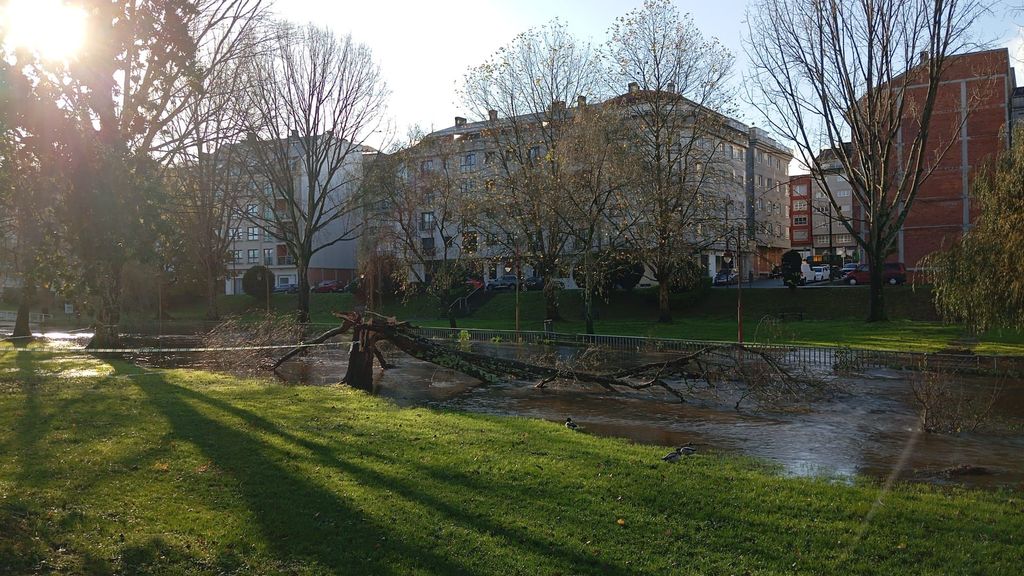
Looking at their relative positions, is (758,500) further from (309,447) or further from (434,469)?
(309,447)

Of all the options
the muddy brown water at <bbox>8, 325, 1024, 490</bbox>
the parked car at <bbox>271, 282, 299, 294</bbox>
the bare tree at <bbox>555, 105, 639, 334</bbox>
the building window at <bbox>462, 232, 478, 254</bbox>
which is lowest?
the muddy brown water at <bbox>8, 325, 1024, 490</bbox>

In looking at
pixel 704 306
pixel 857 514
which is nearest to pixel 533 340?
pixel 704 306

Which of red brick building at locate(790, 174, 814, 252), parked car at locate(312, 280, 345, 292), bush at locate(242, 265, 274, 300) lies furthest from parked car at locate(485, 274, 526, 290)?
red brick building at locate(790, 174, 814, 252)

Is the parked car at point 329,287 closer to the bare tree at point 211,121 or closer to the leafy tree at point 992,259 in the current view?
the bare tree at point 211,121

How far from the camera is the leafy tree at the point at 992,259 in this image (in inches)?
765

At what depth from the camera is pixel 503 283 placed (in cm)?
5666

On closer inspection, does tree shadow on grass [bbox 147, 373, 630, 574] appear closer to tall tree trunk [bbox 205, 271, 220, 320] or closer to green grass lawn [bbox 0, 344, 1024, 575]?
green grass lawn [bbox 0, 344, 1024, 575]

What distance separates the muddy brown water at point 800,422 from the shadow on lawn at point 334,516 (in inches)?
175

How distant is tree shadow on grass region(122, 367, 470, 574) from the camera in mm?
5312

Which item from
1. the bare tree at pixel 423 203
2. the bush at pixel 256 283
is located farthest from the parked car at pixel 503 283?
the bush at pixel 256 283

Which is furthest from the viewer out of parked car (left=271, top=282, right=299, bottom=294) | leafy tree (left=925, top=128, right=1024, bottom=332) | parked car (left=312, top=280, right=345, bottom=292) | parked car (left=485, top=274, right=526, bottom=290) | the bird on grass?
parked car (left=271, top=282, right=299, bottom=294)

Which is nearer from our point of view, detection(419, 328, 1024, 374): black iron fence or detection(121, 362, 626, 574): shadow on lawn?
detection(121, 362, 626, 574): shadow on lawn

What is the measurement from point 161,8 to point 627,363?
53.2 feet

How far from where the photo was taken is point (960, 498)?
7.19 m
